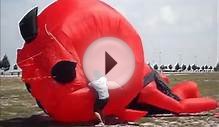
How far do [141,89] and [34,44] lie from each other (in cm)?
298

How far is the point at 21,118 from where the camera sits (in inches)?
432

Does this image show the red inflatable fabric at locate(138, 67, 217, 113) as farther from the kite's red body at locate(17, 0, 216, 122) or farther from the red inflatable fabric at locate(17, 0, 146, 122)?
the red inflatable fabric at locate(17, 0, 146, 122)

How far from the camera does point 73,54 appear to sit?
8906 millimetres

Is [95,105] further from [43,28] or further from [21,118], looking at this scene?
[21,118]

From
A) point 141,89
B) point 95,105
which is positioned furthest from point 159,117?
point 95,105

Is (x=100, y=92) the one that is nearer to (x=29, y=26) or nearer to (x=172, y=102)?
(x=29, y=26)

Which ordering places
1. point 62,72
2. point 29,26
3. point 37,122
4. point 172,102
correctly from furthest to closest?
1. point 172,102
2. point 37,122
3. point 29,26
4. point 62,72

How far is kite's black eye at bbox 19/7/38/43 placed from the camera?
9.08 meters
